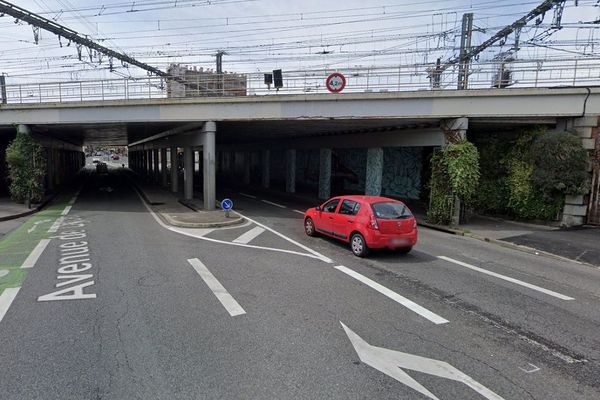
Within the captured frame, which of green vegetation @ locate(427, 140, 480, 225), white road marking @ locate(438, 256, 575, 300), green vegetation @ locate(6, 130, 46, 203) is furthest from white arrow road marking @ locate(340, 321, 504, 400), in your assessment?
green vegetation @ locate(6, 130, 46, 203)

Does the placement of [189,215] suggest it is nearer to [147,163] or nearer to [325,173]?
[325,173]

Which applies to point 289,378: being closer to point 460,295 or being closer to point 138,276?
point 460,295

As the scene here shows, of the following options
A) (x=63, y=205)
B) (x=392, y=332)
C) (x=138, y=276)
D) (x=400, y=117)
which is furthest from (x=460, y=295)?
(x=63, y=205)

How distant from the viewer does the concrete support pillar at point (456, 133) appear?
15.6 m

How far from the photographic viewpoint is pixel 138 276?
8039 millimetres

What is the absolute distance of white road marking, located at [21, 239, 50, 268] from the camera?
8.83 metres

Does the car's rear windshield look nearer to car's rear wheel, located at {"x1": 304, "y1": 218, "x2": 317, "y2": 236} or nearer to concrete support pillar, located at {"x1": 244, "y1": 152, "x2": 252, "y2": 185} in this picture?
car's rear wheel, located at {"x1": 304, "y1": 218, "x2": 317, "y2": 236}

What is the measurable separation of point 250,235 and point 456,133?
9296 mm

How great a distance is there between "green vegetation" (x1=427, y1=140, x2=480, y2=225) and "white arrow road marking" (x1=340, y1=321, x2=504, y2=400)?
1152 centimetres

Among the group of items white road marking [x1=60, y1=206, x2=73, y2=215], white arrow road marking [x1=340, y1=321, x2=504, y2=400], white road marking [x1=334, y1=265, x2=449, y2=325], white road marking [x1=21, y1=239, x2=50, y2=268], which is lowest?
white road marking [x1=60, y1=206, x2=73, y2=215]

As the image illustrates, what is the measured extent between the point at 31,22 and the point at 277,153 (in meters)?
21.2

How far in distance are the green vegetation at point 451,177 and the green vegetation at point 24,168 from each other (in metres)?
19.0

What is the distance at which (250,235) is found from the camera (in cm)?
1312

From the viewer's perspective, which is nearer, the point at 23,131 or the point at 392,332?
the point at 392,332
